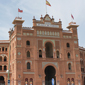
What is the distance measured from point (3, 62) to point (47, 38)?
18074mm

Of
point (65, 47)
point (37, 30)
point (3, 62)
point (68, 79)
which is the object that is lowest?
point (68, 79)

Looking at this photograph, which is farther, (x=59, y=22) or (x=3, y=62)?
(x=3, y=62)

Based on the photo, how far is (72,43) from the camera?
184 feet

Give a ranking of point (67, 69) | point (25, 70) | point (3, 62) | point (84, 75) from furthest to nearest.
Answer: point (84, 75) < point (3, 62) < point (67, 69) < point (25, 70)

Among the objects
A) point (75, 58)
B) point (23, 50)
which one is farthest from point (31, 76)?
point (75, 58)

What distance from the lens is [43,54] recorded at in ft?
174

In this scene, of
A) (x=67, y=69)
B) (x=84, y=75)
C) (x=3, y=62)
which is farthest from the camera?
(x=84, y=75)

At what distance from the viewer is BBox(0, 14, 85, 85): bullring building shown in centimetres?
5072

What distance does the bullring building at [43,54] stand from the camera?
166 ft

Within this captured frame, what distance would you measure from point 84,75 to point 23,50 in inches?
1062

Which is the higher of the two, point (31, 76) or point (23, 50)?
point (23, 50)

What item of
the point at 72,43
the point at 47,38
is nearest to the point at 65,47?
the point at 72,43

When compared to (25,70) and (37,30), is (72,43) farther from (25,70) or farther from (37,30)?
(25,70)

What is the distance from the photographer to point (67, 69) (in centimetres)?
5384
